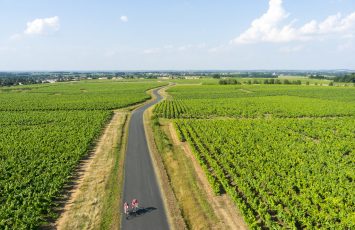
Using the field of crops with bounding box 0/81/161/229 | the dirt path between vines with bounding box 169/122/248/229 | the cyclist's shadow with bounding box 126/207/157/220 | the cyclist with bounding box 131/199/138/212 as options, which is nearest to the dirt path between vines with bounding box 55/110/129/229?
the field of crops with bounding box 0/81/161/229

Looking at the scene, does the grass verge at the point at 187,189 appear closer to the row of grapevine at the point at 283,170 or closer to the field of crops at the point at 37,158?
the row of grapevine at the point at 283,170

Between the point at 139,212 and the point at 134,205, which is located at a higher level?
the point at 134,205

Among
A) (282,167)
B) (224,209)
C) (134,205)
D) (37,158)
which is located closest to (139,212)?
(134,205)

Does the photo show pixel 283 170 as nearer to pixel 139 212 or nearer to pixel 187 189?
pixel 187 189

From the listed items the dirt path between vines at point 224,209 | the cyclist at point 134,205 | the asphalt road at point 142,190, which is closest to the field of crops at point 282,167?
the dirt path between vines at point 224,209

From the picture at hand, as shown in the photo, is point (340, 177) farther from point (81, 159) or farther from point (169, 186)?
point (81, 159)

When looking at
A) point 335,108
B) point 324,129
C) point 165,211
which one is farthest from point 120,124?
point 335,108

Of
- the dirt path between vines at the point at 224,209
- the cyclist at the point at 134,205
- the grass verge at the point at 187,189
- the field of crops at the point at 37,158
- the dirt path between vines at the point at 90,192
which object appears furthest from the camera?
the field of crops at the point at 37,158

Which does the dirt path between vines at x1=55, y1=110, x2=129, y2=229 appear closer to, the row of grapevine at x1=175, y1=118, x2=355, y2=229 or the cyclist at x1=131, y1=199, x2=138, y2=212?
the cyclist at x1=131, y1=199, x2=138, y2=212
